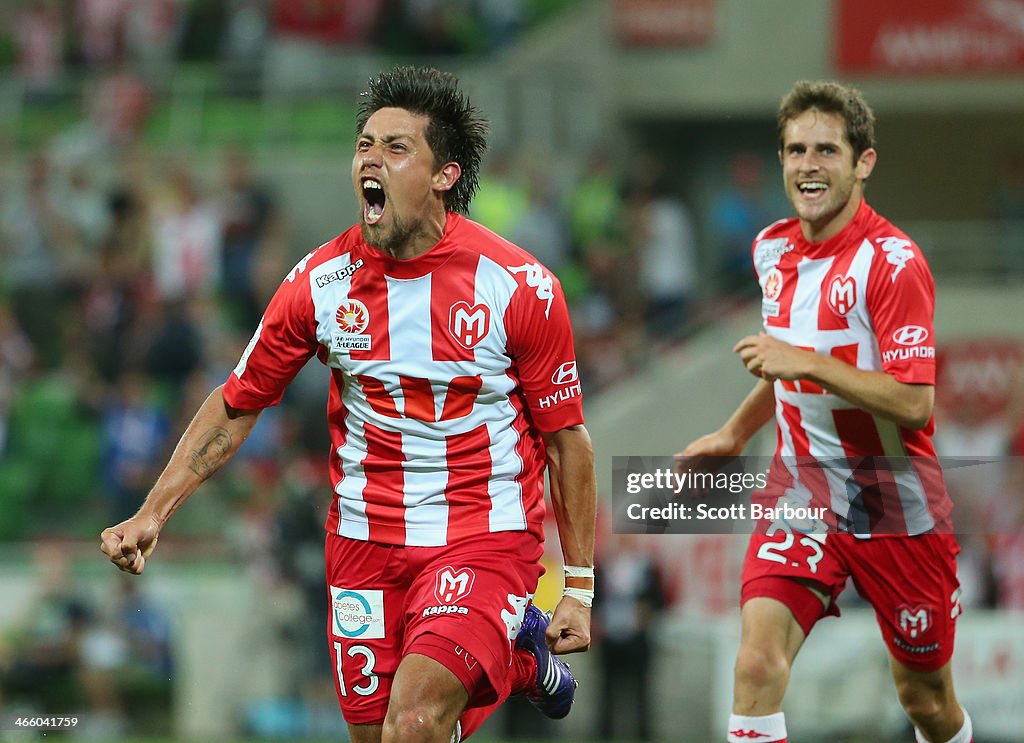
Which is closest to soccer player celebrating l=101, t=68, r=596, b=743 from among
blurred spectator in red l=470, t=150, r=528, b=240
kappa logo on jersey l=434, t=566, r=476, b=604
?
kappa logo on jersey l=434, t=566, r=476, b=604

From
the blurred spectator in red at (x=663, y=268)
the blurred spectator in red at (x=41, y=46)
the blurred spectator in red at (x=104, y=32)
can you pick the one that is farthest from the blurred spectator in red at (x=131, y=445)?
the blurred spectator in red at (x=41, y=46)

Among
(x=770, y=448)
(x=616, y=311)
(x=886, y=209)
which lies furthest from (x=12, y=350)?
(x=886, y=209)

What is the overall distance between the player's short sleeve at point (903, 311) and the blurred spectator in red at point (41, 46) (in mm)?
13558

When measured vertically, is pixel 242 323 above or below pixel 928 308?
below

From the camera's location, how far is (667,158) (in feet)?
63.1

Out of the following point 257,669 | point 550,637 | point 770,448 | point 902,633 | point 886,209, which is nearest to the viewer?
point 550,637

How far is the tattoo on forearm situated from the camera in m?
5.93

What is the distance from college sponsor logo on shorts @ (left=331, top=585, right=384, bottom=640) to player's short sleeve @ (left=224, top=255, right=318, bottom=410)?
74cm

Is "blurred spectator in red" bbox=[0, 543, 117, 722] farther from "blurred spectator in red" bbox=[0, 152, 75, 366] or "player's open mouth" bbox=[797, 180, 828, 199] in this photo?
"player's open mouth" bbox=[797, 180, 828, 199]

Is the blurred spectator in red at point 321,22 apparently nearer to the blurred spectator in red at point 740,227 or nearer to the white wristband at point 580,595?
the blurred spectator in red at point 740,227

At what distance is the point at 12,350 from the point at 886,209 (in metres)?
9.50

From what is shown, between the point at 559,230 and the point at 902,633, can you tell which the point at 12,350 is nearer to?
the point at 559,230

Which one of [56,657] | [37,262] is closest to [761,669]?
[56,657]

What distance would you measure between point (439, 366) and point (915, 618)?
210cm
